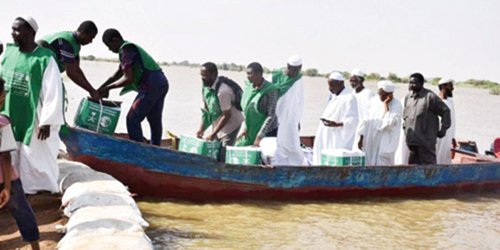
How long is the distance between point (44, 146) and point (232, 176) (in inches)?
100

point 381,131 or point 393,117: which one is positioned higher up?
point 393,117

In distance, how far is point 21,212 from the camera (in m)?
3.99

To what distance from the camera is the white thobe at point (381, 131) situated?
26.6 ft

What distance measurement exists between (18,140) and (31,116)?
241 millimetres

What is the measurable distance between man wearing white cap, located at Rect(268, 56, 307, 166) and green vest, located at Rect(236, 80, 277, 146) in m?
0.23

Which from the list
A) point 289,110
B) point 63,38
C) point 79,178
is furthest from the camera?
point 289,110

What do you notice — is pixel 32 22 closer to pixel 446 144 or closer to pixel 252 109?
pixel 252 109

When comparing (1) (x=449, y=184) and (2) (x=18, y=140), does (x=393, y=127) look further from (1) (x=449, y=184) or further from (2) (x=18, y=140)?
(2) (x=18, y=140)

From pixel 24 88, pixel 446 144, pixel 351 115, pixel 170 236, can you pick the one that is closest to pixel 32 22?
pixel 24 88

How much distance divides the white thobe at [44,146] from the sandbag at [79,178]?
19 centimetres

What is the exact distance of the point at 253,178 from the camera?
7238 millimetres

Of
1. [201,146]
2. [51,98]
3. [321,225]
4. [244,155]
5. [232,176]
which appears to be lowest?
[321,225]

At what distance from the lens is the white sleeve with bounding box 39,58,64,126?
5032 mm

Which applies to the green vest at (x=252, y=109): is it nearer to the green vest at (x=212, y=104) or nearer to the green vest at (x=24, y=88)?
the green vest at (x=212, y=104)
